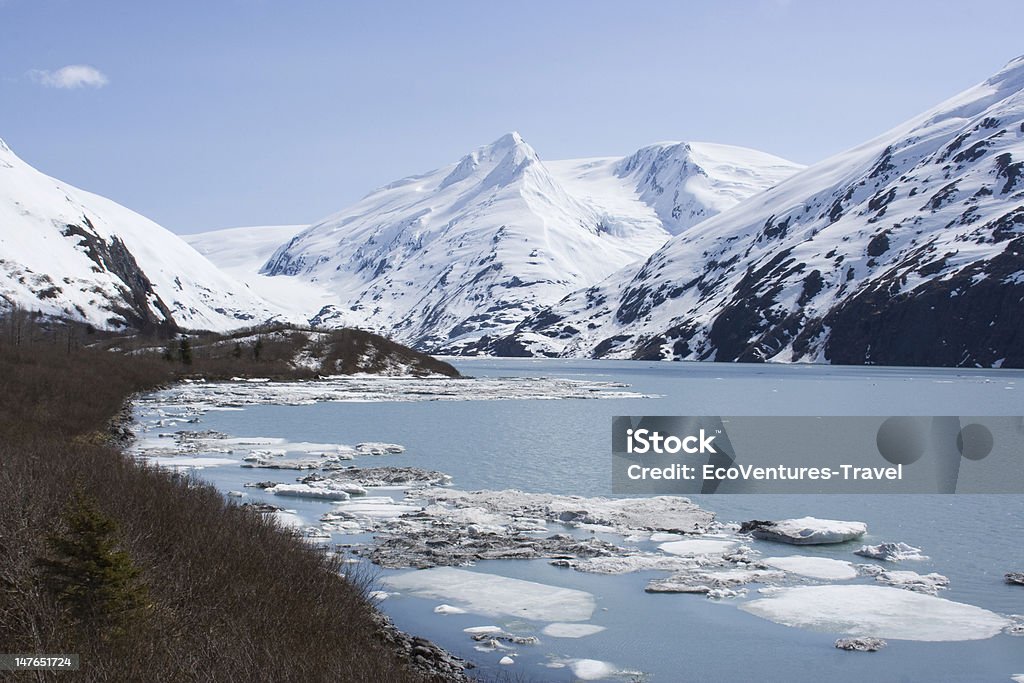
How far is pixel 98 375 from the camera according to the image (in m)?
70.9

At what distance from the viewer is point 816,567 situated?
21.4 meters

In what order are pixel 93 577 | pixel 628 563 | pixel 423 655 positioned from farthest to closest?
pixel 628 563 < pixel 423 655 < pixel 93 577

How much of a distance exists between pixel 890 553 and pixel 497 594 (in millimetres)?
10541

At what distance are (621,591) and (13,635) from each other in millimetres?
12308

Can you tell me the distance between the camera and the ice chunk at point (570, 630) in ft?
54.4

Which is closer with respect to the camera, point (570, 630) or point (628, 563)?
point (570, 630)

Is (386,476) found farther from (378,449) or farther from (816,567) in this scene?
(816,567)

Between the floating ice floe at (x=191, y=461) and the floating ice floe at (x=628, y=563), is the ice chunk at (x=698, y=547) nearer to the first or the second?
the floating ice floe at (x=628, y=563)

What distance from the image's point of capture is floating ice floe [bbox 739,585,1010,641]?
54.6ft

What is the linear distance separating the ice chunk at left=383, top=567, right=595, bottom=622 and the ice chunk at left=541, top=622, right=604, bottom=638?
13.1 inches

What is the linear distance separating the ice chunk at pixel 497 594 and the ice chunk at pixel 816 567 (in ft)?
18.0

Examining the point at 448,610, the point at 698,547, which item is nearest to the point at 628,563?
the point at 698,547

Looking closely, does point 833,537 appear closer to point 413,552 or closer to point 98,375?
point 413,552

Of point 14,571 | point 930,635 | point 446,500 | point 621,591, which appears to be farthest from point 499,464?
point 14,571
